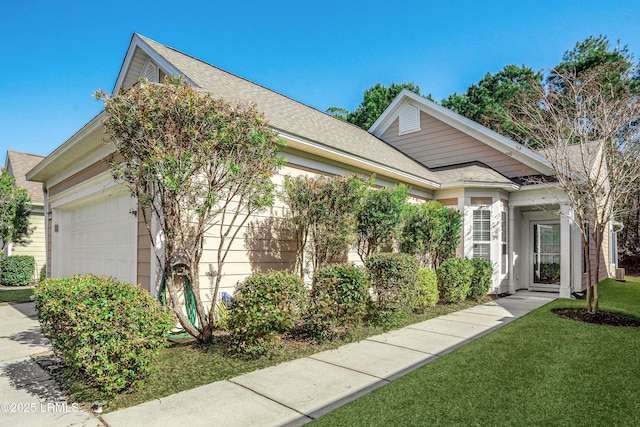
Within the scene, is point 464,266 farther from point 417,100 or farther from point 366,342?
point 417,100

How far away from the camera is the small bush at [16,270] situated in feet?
44.0

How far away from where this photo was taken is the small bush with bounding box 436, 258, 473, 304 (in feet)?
29.0

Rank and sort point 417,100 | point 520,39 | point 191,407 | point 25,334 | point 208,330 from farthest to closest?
point 520,39 < point 417,100 < point 25,334 < point 208,330 < point 191,407

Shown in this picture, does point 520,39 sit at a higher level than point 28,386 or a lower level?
higher

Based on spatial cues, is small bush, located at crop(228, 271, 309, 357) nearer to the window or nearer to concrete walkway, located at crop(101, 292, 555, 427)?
concrete walkway, located at crop(101, 292, 555, 427)

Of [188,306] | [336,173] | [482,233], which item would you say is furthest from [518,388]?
[482,233]

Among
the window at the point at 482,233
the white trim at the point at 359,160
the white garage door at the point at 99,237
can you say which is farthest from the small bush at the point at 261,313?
the window at the point at 482,233

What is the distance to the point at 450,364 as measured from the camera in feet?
14.7

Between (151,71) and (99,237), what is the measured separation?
370 cm

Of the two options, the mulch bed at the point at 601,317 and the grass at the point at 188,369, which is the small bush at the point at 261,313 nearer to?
the grass at the point at 188,369

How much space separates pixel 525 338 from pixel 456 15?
10.8 meters

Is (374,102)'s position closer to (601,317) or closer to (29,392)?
(601,317)

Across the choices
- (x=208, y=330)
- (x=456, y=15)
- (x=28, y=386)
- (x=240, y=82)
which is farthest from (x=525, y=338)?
(x=456, y=15)

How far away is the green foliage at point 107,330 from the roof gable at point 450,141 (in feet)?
36.6
